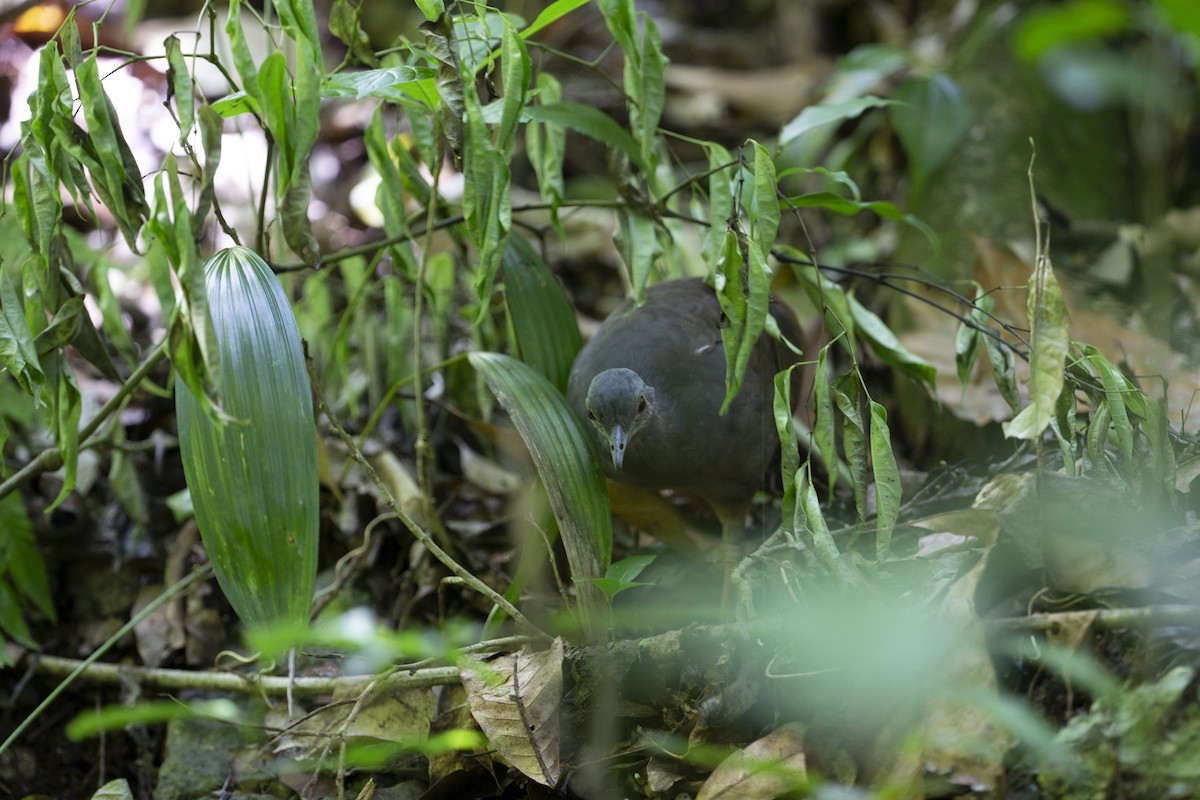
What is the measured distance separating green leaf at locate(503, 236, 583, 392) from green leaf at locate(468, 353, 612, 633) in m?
0.27

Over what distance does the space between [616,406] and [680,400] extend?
26 centimetres

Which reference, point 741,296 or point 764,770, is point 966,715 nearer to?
point 764,770

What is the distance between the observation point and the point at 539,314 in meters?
2.99

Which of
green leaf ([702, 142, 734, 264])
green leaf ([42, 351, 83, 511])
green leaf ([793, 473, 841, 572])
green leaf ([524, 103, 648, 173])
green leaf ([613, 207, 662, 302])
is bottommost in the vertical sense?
green leaf ([793, 473, 841, 572])

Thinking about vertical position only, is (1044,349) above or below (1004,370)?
above

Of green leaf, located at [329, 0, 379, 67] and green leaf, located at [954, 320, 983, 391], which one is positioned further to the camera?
green leaf, located at [954, 320, 983, 391]

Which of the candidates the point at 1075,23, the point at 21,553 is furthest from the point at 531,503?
the point at 1075,23

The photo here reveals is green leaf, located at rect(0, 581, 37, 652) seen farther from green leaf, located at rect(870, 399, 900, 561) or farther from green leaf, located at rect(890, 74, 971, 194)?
green leaf, located at rect(890, 74, 971, 194)

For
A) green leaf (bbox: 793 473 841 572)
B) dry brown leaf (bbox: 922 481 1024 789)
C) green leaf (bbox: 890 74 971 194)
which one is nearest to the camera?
dry brown leaf (bbox: 922 481 1024 789)

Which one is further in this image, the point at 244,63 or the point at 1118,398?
the point at 1118,398

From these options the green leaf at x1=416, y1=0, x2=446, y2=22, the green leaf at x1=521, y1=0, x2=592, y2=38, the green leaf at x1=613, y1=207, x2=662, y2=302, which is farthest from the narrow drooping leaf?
the green leaf at x1=416, y1=0, x2=446, y2=22

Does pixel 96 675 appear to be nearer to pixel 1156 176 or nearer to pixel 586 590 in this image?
pixel 586 590

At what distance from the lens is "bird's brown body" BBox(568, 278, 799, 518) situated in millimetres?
2967

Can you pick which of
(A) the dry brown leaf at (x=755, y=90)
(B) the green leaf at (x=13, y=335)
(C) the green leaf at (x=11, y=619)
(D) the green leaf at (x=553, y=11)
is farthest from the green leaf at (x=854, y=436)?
(A) the dry brown leaf at (x=755, y=90)
